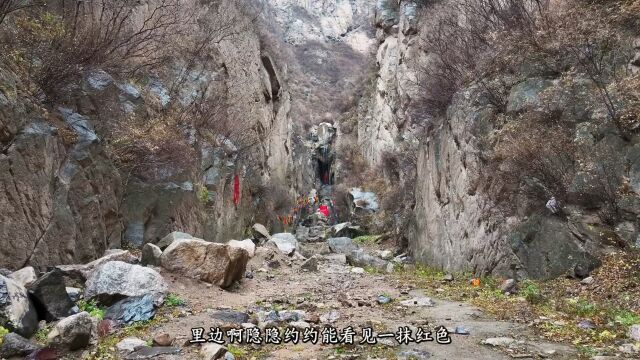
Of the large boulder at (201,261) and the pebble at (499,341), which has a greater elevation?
the large boulder at (201,261)

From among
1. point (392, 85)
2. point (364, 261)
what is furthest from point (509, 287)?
point (392, 85)

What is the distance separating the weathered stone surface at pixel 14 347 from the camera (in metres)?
4.23

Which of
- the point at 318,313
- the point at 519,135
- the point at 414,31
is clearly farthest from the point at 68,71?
the point at 414,31

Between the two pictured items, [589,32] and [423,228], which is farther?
[423,228]

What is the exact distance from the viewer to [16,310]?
4902 mm

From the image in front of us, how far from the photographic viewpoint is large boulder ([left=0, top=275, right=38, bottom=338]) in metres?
4.78

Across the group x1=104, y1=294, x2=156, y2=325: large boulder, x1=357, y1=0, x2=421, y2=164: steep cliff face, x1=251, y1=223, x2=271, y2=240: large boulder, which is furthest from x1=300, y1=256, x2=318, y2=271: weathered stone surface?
x1=357, y1=0, x2=421, y2=164: steep cliff face

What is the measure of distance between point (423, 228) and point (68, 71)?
1119cm

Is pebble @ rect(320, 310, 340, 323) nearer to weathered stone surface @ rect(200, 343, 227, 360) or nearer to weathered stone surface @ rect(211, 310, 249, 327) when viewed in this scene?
weathered stone surface @ rect(211, 310, 249, 327)

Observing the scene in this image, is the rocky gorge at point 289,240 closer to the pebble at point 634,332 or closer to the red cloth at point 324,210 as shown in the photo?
the pebble at point 634,332

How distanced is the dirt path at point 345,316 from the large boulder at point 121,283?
53 cm

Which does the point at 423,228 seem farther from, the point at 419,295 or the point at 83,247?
the point at 83,247

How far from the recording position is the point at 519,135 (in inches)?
366

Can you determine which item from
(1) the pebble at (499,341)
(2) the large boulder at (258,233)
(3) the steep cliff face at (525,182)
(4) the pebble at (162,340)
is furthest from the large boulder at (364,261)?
(4) the pebble at (162,340)
